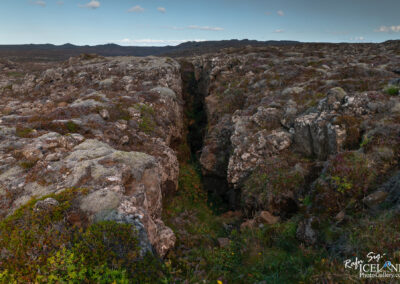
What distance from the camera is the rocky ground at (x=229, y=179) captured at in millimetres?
6371

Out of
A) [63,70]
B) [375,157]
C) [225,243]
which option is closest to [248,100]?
[375,157]

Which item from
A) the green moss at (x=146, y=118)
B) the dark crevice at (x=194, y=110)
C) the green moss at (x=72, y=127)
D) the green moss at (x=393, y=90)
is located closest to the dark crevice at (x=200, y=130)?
the dark crevice at (x=194, y=110)

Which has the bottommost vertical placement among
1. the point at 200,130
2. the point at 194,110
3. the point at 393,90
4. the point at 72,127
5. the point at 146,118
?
the point at 200,130

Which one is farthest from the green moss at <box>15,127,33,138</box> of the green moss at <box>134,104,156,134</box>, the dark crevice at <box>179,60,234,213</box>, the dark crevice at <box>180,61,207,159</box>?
the dark crevice at <box>180,61,207,159</box>

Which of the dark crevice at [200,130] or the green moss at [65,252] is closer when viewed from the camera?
the green moss at [65,252]

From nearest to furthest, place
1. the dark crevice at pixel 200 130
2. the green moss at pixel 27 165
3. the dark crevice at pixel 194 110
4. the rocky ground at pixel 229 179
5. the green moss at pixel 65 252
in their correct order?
1. the green moss at pixel 65 252
2. the rocky ground at pixel 229 179
3. the green moss at pixel 27 165
4. the dark crevice at pixel 200 130
5. the dark crevice at pixel 194 110

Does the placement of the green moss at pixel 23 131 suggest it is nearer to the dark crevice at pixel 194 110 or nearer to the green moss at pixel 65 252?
the green moss at pixel 65 252

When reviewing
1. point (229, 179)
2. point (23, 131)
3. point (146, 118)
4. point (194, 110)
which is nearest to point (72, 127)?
point (23, 131)

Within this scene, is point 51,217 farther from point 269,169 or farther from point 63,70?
point 63,70

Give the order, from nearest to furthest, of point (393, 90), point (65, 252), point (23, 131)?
1. point (65, 252)
2. point (23, 131)
3. point (393, 90)

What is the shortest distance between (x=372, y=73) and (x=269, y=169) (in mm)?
13771

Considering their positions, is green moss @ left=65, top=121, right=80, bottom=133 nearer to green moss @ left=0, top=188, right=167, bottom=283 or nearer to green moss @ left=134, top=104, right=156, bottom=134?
green moss @ left=134, top=104, right=156, bottom=134

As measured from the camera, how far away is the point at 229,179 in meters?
13.8

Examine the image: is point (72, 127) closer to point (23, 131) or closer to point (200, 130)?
point (23, 131)
